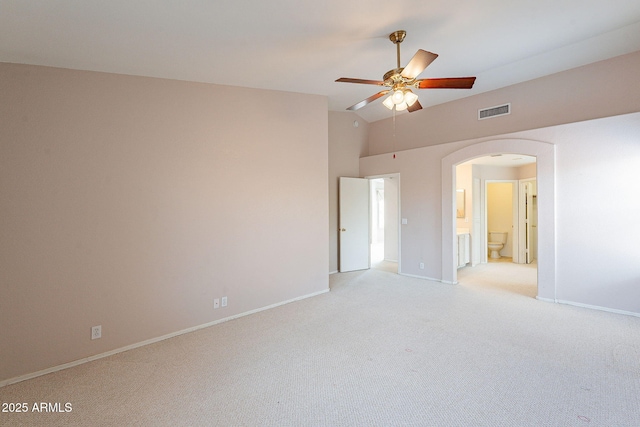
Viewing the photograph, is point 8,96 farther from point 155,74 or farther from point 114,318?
point 114,318

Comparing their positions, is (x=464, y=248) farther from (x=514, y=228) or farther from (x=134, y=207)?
(x=134, y=207)

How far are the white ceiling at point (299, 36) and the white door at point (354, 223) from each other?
8.58ft

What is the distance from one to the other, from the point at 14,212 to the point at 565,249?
21.0ft

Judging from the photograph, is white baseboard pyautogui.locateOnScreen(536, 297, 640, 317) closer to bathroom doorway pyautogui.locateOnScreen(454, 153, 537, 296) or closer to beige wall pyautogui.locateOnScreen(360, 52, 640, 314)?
beige wall pyautogui.locateOnScreen(360, 52, 640, 314)

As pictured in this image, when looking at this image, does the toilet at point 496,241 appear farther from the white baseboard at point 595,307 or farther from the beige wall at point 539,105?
the beige wall at point 539,105

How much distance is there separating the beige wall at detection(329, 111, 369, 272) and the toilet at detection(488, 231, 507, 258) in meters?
4.25

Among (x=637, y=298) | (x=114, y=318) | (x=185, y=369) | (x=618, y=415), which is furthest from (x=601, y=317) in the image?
(x=114, y=318)

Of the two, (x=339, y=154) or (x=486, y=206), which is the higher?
(x=339, y=154)

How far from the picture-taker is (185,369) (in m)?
2.69

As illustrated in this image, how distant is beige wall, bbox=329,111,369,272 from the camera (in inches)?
248

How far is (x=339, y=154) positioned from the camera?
21.2 ft

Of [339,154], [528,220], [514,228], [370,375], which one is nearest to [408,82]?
[370,375]

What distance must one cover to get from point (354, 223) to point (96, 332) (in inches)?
184

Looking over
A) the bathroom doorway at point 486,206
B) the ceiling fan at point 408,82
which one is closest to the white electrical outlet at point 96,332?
the ceiling fan at point 408,82
